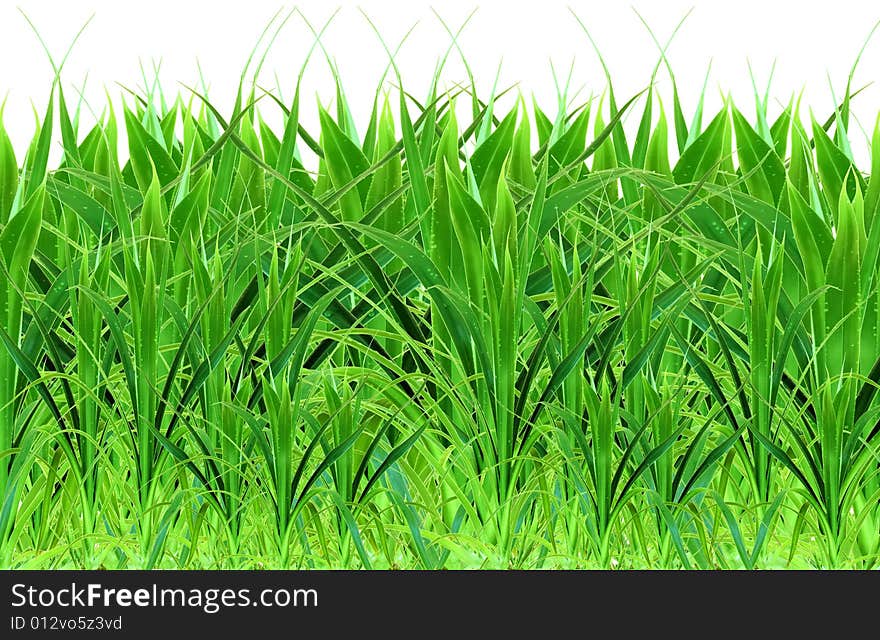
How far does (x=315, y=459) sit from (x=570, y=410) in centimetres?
42

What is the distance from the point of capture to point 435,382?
183 cm

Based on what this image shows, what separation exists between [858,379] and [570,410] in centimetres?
46

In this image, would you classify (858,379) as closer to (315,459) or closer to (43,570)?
(315,459)

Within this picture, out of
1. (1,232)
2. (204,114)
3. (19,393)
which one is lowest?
(19,393)

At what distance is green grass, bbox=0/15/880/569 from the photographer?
1823mm

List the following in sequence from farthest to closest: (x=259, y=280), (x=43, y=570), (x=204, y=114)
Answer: (x=204, y=114), (x=43, y=570), (x=259, y=280)

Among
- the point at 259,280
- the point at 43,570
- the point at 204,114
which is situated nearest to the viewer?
the point at 259,280

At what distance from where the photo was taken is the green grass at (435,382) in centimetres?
182

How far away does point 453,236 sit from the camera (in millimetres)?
1871

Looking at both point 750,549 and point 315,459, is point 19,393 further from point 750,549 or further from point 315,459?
point 750,549
